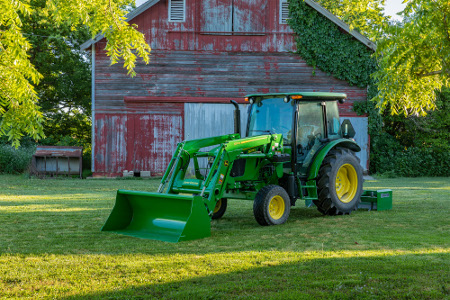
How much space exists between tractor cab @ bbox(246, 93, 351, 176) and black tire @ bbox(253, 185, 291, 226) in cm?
67

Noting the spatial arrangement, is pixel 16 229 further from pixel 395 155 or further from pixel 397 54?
pixel 395 155

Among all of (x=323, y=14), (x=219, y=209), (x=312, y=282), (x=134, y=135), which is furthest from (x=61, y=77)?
(x=312, y=282)

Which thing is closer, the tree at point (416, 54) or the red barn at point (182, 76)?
the tree at point (416, 54)

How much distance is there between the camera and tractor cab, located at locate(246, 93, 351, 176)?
346 inches

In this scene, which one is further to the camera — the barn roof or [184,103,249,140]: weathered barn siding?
[184,103,249,140]: weathered barn siding

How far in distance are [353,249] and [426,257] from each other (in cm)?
83

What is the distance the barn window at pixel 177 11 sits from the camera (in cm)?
1980

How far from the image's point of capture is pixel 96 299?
4.32 meters

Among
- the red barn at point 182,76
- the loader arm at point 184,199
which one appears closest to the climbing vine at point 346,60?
the red barn at point 182,76

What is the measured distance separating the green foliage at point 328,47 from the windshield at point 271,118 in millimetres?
11516

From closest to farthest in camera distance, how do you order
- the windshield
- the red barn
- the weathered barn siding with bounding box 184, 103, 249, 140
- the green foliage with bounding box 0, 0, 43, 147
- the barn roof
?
the green foliage with bounding box 0, 0, 43, 147, the windshield, the barn roof, the red barn, the weathered barn siding with bounding box 184, 103, 249, 140

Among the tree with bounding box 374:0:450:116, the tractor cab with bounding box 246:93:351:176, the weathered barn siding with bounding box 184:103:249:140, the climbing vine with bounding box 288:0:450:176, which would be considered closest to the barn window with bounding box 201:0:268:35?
the climbing vine with bounding box 288:0:450:176

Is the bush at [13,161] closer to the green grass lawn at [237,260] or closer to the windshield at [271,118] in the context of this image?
the green grass lawn at [237,260]

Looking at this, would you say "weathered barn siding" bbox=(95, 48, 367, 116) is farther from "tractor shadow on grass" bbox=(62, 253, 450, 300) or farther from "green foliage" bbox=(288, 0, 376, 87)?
"tractor shadow on grass" bbox=(62, 253, 450, 300)
